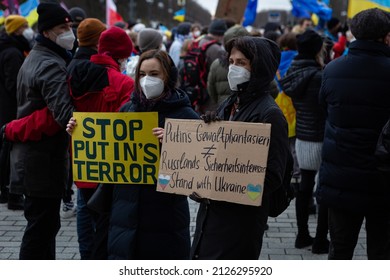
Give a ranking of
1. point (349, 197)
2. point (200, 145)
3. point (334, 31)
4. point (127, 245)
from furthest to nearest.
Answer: point (334, 31) < point (349, 197) < point (127, 245) < point (200, 145)

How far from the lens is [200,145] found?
326 centimetres

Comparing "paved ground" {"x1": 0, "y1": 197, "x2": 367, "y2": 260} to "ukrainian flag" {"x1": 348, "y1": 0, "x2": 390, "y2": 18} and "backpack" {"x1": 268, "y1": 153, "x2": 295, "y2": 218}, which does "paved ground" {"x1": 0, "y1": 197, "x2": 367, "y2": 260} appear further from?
"ukrainian flag" {"x1": 348, "y1": 0, "x2": 390, "y2": 18}

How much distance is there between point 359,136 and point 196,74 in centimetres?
434

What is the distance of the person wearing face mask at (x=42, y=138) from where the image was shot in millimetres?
4449

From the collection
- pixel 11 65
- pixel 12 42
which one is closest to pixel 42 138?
pixel 11 65

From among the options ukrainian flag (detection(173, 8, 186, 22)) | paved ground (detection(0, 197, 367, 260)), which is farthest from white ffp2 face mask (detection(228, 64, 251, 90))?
ukrainian flag (detection(173, 8, 186, 22))

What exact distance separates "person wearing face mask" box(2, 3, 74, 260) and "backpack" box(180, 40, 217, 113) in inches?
138

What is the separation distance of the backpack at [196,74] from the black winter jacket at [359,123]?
402 cm

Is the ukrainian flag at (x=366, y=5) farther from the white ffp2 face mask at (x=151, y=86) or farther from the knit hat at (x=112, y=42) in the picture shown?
the white ffp2 face mask at (x=151, y=86)

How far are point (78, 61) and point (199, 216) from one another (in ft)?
5.51

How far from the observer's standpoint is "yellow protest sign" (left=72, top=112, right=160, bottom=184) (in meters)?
3.69

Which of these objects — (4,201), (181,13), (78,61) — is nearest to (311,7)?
(4,201)

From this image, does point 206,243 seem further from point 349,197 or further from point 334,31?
point 334,31
